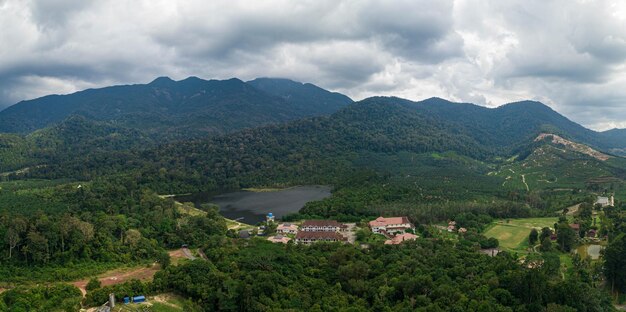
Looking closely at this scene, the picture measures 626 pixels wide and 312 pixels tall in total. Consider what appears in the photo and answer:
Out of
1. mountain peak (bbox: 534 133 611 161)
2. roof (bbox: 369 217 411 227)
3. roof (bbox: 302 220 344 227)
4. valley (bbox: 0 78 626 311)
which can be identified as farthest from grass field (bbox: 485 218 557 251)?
mountain peak (bbox: 534 133 611 161)

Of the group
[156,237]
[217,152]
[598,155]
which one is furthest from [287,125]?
[156,237]

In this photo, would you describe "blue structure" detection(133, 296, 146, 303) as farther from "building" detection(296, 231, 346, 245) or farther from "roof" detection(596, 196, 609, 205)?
"roof" detection(596, 196, 609, 205)

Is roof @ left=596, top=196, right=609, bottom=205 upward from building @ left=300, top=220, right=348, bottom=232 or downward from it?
upward

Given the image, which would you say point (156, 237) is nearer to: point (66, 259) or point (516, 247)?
point (66, 259)

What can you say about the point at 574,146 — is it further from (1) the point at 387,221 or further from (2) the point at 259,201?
(1) the point at 387,221

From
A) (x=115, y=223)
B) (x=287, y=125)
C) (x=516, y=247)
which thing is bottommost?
(x=516, y=247)

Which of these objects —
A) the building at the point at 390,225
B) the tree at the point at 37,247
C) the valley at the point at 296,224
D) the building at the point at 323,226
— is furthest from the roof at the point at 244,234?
the tree at the point at 37,247
